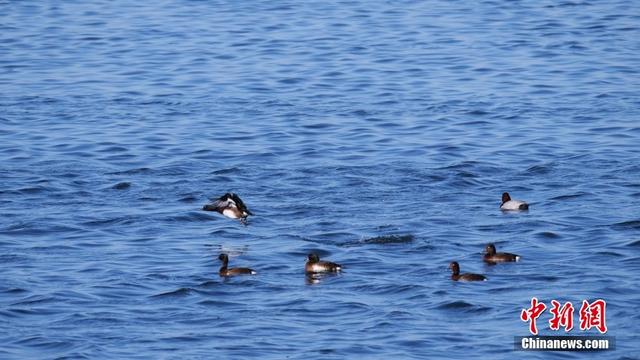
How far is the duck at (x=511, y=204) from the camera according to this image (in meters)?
25.6

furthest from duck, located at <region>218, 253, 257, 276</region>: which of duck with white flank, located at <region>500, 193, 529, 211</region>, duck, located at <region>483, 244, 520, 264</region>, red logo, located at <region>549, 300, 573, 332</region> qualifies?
duck with white flank, located at <region>500, 193, 529, 211</region>

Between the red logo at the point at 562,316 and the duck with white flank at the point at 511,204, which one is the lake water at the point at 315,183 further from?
the red logo at the point at 562,316

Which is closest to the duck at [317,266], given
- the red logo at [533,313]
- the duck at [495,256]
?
the duck at [495,256]

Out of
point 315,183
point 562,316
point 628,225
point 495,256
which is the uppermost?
point 315,183

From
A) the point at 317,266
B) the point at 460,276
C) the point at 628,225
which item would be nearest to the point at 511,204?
the point at 628,225

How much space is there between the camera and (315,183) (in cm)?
2836

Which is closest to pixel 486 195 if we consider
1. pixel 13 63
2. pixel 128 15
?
pixel 13 63

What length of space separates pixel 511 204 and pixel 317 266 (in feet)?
16.6

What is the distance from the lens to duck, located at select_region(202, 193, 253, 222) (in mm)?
25422

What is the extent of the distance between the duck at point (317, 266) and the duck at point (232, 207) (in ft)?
11.3

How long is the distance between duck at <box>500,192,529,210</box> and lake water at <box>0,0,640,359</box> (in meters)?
0.15

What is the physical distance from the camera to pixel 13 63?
4322cm

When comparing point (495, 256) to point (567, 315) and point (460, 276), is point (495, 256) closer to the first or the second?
point (460, 276)

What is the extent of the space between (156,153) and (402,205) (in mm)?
7249
